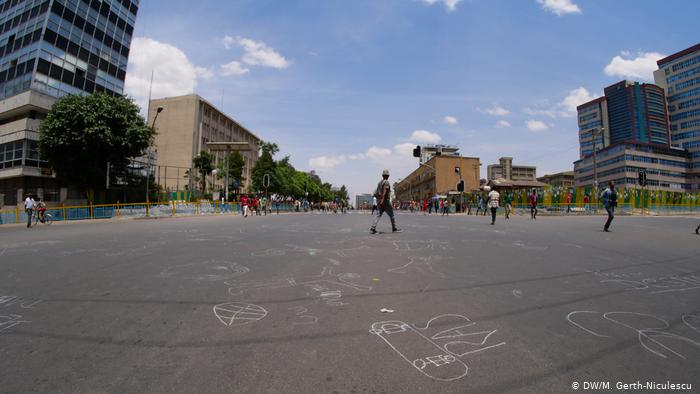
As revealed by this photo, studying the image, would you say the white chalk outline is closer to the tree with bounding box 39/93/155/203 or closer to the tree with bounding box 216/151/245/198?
the tree with bounding box 39/93/155/203

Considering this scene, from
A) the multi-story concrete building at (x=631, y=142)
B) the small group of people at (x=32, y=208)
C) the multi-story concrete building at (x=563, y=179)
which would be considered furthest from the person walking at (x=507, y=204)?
the multi-story concrete building at (x=563, y=179)

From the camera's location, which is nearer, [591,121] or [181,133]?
[181,133]

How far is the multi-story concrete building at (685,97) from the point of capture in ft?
310

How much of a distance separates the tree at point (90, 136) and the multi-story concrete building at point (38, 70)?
509 centimetres

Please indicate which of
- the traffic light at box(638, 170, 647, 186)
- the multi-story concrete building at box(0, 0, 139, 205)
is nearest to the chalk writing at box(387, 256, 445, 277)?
the traffic light at box(638, 170, 647, 186)

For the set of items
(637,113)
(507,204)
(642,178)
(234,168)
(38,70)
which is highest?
(637,113)

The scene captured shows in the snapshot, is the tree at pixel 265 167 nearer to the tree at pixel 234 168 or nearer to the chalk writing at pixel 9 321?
the tree at pixel 234 168

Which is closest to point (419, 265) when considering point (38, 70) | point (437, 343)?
point (437, 343)

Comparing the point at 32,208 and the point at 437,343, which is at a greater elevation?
the point at 32,208

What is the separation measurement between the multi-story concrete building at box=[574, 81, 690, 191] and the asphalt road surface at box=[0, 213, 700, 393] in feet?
285

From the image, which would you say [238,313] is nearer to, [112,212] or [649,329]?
[649,329]

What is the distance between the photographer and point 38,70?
31.7 metres

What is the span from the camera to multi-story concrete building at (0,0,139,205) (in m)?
31.0

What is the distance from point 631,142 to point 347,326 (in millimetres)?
116080
